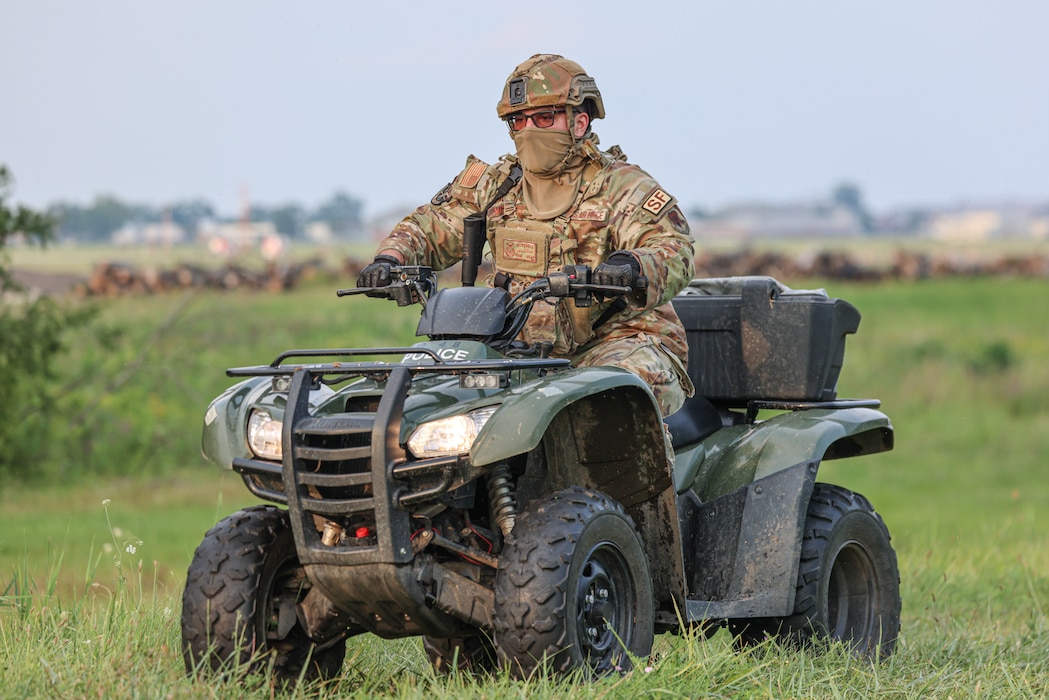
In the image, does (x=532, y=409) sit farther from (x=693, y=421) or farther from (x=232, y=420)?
(x=693, y=421)

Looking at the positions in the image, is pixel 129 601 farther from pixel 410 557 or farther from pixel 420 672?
pixel 410 557

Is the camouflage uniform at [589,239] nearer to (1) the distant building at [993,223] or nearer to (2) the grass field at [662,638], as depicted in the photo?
(2) the grass field at [662,638]

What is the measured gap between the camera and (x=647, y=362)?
5.96 meters

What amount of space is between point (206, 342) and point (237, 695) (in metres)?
16.3

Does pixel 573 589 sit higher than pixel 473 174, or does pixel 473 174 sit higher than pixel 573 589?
pixel 473 174

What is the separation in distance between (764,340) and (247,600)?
9.09 feet

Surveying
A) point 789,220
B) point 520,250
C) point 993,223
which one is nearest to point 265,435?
point 520,250

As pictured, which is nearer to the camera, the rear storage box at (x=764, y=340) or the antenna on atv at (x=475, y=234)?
the antenna on atv at (x=475, y=234)

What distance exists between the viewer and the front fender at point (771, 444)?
21.5ft

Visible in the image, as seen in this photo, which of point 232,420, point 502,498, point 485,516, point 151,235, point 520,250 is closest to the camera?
point 502,498

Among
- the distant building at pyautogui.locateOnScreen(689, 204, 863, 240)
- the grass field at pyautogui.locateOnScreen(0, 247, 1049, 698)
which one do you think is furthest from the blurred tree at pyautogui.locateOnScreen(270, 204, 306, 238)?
the distant building at pyautogui.locateOnScreen(689, 204, 863, 240)

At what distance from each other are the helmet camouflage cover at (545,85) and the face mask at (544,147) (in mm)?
109

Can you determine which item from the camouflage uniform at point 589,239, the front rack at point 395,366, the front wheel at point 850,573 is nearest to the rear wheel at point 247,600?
the front rack at point 395,366

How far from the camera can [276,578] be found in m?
5.50
